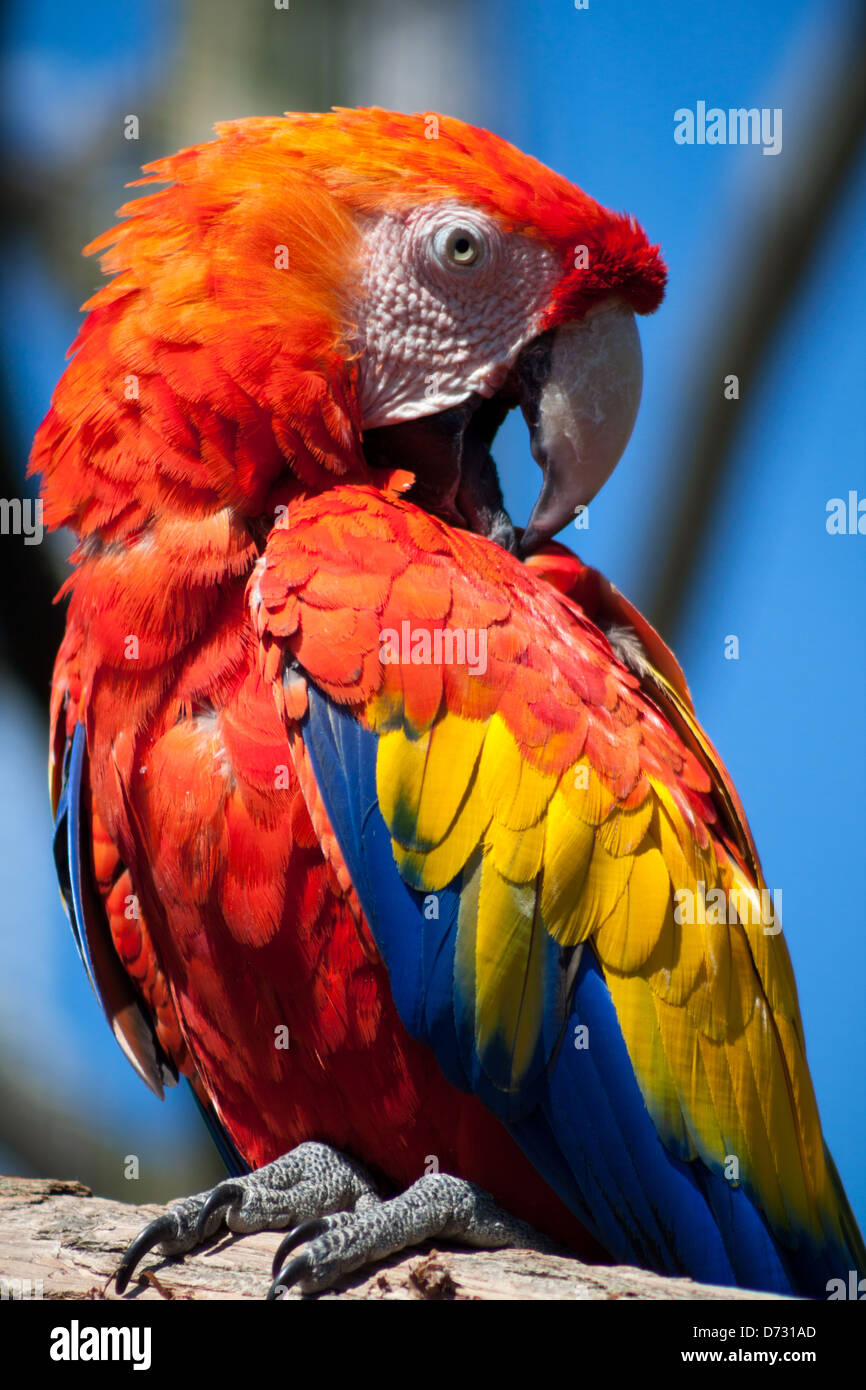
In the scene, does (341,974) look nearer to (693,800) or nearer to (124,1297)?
(124,1297)

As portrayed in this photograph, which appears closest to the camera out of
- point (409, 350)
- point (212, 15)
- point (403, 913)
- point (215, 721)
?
point (403, 913)

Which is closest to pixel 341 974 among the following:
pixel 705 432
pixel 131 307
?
pixel 131 307

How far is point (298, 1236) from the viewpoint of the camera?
1.46 meters

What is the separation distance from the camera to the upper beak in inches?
76.0

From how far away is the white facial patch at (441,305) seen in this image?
1812 mm

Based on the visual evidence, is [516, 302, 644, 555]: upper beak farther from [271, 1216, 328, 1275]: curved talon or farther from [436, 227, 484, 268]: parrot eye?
[271, 1216, 328, 1275]: curved talon

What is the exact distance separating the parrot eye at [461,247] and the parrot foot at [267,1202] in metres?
1.44

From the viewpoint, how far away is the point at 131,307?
1.72 metres

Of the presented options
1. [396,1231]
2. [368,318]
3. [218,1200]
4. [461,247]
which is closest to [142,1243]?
[218,1200]

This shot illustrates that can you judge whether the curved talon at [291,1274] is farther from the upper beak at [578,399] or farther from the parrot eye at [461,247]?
the parrot eye at [461,247]

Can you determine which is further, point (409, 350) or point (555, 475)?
point (555, 475)
